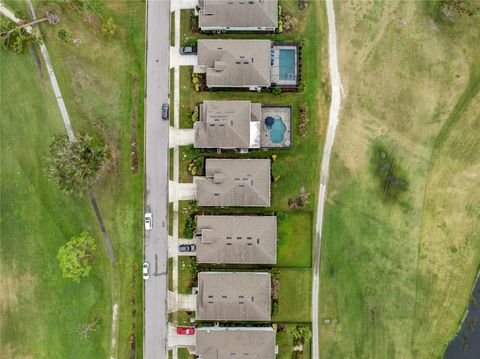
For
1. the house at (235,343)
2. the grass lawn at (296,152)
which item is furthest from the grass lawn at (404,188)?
the house at (235,343)

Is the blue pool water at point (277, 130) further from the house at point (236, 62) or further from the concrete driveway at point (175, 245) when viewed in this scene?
the concrete driveway at point (175, 245)

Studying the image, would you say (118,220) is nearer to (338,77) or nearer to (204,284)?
(204,284)

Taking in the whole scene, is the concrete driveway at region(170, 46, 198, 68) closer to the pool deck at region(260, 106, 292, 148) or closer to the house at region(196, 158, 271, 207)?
the pool deck at region(260, 106, 292, 148)

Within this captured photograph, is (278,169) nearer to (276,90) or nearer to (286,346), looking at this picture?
(276,90)

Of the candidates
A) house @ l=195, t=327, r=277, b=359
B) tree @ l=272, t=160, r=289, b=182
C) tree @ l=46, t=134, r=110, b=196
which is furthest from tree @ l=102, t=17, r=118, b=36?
house @ l=195, t=327, r=277, b=359

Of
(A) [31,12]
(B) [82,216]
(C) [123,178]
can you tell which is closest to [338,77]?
A: (C) [123,178]

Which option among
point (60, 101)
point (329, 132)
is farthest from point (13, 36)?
point (329, 132)
